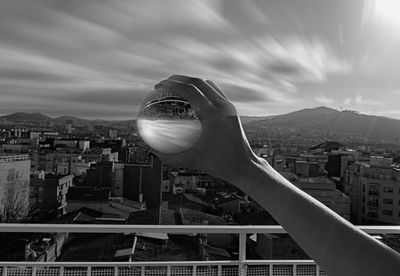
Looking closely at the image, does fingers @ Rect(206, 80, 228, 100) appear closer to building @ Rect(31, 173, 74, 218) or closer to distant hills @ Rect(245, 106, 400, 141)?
building @ Rect(31, 173, 74, 218)

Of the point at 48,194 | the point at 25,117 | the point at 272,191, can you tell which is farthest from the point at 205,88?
the point at 25,117

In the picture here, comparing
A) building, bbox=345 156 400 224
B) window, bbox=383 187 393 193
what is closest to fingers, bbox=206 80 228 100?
building, bbox=345 156 400 224

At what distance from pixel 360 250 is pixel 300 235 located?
84 millimetres

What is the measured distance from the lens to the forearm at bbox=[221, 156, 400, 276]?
0.49m

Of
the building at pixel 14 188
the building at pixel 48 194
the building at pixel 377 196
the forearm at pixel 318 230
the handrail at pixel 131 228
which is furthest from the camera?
the building at pixel 48 194

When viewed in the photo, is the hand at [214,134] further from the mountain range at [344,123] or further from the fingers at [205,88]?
the mountain range at [344,123]

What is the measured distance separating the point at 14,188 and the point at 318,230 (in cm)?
1628

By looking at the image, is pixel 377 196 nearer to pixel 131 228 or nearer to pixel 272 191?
pixel 131 228

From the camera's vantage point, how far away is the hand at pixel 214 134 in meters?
0.62

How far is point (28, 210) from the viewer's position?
14.9 m

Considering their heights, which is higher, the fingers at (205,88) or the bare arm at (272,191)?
the fingers at (205,88)

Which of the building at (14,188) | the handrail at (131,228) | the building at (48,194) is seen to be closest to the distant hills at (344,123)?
the building at (48,194)

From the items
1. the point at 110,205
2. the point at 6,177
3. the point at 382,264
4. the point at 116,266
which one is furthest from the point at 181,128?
the point at 6,177

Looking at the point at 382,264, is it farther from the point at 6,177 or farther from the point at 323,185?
the point at 6,177
